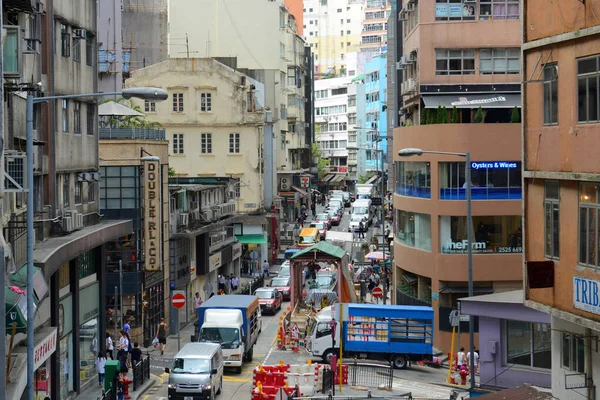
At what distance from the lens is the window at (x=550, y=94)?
62.6 ft

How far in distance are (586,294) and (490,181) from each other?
24.3 metres

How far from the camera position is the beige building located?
227 ft

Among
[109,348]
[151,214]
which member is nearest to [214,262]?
[151,214]

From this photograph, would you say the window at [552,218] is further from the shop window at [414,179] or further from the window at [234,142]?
the window at [234,142]

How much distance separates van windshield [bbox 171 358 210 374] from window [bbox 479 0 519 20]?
2074 cm

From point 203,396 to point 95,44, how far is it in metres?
11.6

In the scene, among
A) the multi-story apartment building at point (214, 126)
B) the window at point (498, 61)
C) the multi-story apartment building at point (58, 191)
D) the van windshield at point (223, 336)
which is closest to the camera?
the multi-story apartment building at point (58, 191)

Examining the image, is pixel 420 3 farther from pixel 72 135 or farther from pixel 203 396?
pixel 203 396

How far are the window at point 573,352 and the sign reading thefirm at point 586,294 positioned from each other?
765 millimetres

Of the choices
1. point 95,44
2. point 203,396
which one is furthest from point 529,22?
point 95,44

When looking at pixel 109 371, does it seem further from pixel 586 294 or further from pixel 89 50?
pixel 586 294

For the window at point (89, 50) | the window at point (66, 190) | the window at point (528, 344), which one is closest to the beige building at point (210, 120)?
the window at point (89, 50)

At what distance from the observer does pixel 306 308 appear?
4716 cm

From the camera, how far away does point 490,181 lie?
138 feet
